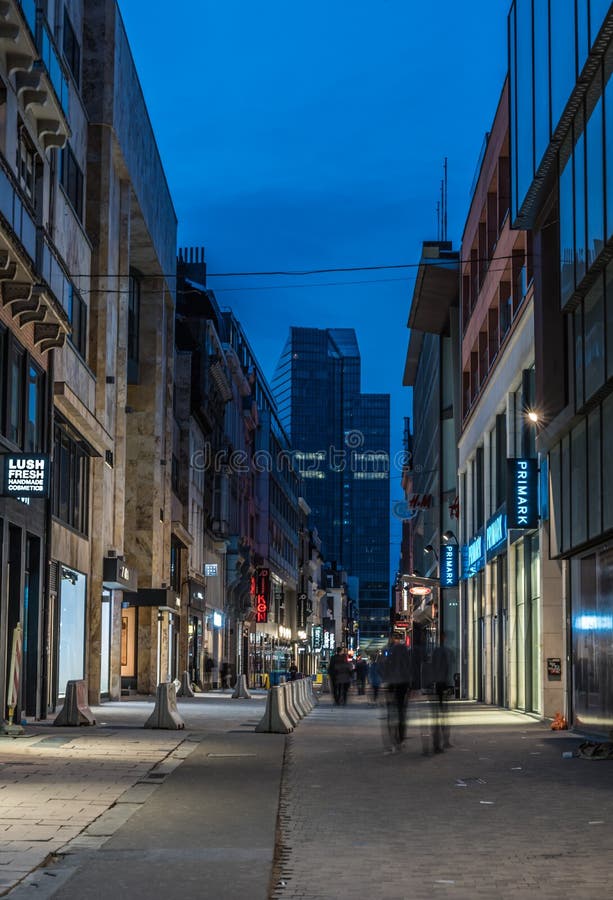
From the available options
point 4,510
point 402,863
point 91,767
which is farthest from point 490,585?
point 402,863

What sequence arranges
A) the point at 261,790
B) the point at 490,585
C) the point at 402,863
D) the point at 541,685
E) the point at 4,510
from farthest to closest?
the point at 490,585 → the point at 541,685 → the point at 4,510 → the point at 261,790 → the point at 402,863

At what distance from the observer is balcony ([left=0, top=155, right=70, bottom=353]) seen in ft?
72.9

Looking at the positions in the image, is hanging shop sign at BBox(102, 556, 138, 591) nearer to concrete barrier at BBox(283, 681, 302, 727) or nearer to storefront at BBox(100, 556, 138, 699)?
storefront at BBox(100, 556, 138, 699)

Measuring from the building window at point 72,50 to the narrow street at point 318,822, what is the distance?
19.8 meters

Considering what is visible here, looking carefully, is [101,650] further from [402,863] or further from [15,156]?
[402,863]

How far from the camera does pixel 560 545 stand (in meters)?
28.0

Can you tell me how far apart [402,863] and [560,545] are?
18.8 metres

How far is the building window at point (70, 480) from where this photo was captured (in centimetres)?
3297

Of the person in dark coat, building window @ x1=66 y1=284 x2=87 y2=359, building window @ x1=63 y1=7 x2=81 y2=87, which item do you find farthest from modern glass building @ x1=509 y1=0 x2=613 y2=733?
the person in dark coat

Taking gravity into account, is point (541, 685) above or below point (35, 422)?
below

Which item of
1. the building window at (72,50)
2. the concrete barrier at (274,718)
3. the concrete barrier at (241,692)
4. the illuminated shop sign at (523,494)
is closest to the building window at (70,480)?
the concrete barrier at (274,718)

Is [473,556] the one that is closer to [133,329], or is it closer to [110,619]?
[110,619]

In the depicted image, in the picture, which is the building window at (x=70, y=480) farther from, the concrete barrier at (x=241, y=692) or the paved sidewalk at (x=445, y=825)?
the concrete barrier at (x=241, y=692)

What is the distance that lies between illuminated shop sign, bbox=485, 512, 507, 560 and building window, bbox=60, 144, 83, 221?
14302 mm
